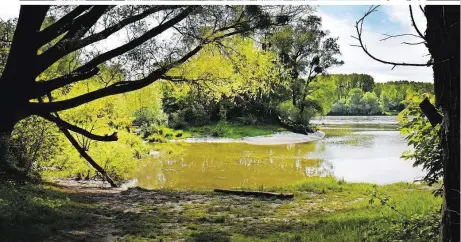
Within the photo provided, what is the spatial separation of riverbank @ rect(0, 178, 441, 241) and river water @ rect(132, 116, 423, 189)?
4.60 m

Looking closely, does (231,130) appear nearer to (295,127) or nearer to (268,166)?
(295,127)

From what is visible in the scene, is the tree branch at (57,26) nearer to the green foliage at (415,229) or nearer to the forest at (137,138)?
the forest at (137,138)

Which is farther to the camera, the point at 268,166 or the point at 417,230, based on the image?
the point at 268,166

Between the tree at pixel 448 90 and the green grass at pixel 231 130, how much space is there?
33.4 metres

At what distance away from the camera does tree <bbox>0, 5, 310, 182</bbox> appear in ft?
21.0

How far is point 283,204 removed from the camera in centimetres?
1004

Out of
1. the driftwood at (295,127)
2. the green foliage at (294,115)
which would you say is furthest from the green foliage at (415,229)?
the green foliage at (294,115)

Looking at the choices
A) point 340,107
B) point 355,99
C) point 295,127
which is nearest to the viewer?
point 295,127

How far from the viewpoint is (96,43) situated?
27.3ft

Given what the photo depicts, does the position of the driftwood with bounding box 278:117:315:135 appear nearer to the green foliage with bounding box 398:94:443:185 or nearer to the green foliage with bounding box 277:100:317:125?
the green foliage with bounding box 277:100:317:125

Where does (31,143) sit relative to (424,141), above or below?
below

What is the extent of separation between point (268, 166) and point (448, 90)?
1791cm

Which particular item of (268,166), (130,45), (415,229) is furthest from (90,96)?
(268,166)

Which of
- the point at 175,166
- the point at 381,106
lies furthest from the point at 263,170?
the point at 381,106
